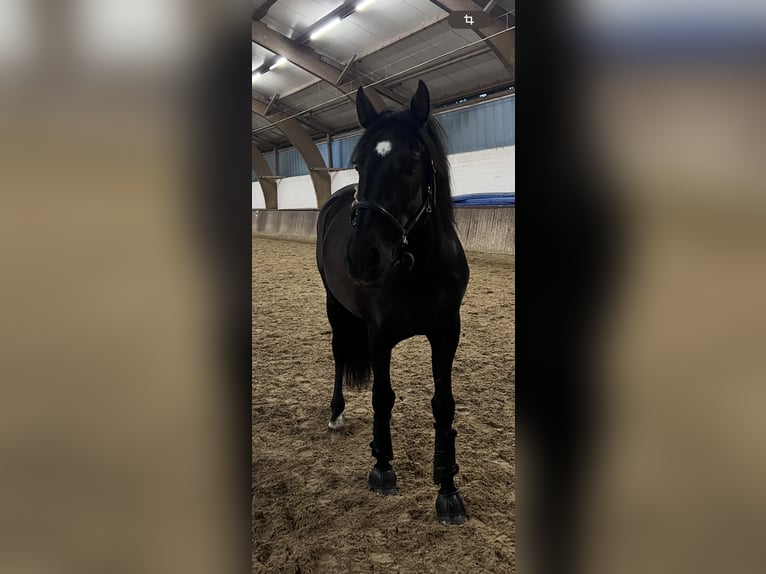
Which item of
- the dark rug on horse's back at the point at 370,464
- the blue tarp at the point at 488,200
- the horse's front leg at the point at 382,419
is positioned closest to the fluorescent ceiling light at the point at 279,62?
the horse's front leg at the point at 382,419

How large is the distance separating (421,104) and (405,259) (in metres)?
0.38

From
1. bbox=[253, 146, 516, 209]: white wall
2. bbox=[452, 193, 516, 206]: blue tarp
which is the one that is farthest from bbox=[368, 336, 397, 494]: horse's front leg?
bbox=[452, 193, 516, 206]: blue tarp

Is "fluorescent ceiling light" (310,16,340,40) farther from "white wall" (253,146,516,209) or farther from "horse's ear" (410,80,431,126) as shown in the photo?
"white wall" (253,146,516,209)

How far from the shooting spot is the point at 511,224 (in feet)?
14.7

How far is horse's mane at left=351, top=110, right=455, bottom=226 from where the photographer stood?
109 cm

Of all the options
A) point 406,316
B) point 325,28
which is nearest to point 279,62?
point 325,28

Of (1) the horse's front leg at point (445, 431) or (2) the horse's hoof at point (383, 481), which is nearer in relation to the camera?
(1) the horse's front leg at point (445, 431)

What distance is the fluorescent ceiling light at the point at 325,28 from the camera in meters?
1.03

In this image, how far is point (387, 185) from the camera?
1.05 meters

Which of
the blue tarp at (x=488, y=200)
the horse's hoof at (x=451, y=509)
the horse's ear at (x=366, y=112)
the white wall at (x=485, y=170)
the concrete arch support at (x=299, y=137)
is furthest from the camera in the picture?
the white wall at (x=485, y=170)
